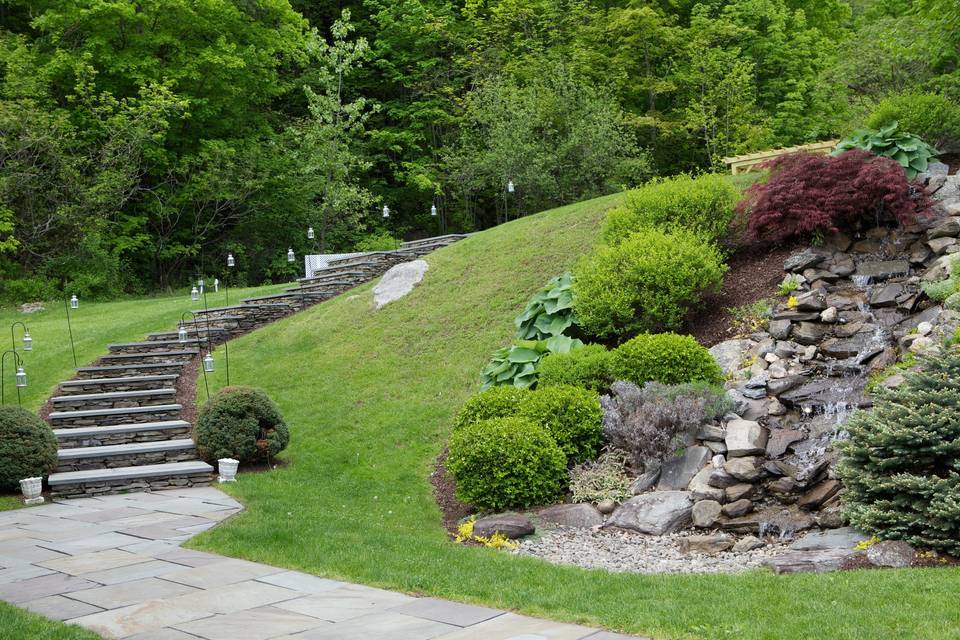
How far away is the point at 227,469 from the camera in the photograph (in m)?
9.39

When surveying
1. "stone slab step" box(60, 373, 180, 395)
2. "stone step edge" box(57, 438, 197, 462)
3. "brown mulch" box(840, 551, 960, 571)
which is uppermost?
"stone slab step" box(60, 373, 180, 395)

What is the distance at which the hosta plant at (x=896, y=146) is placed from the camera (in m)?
10.7

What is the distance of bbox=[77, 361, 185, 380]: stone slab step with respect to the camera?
1248cm

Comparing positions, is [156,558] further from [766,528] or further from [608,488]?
[766,528]

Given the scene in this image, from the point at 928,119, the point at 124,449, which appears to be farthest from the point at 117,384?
the point at 928,119

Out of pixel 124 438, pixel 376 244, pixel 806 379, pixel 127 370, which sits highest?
pixel 376 244

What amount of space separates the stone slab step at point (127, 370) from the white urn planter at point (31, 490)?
3962 mm

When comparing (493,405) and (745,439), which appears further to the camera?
(493,405)

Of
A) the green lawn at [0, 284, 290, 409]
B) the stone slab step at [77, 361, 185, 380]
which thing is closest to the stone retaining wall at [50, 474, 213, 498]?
the green lawn at [0, 284, 290, 409]

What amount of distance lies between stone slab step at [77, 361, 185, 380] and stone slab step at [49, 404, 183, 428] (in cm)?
138

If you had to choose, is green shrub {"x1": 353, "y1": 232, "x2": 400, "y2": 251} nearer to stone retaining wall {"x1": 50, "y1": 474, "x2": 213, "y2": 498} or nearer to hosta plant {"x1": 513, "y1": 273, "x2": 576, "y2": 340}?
hosta plant {"x1": 513, "y1": 273, "x2": 576, "y2": 340}

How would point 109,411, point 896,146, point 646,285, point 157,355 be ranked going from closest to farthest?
point 646,285 < point 896,146 < point 109,411 < point 157,355

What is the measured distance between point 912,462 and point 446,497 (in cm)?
449

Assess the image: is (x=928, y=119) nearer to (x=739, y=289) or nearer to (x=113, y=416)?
(x=739, y=289)
